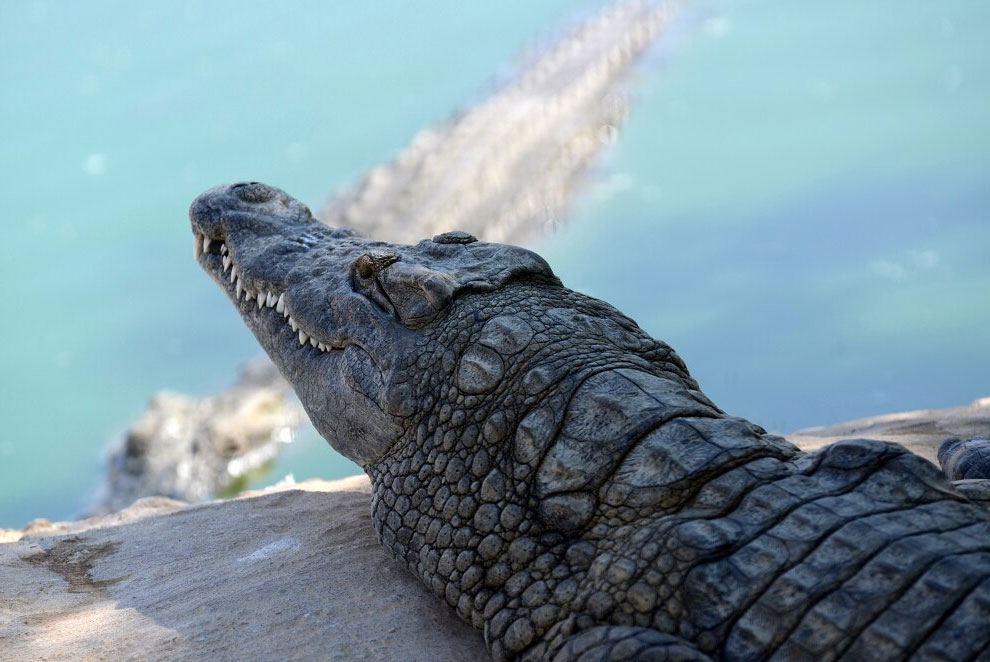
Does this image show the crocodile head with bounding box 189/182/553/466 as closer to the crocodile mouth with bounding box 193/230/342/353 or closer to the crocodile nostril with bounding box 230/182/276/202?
the crocodile mouth with bounding box 193/230/342/353

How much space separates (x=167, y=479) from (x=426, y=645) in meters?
5.61

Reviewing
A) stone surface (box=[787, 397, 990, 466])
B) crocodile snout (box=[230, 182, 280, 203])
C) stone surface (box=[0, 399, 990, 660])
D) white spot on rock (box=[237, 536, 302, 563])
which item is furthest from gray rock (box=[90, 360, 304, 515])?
stone surface (box=[787, 397, 990, 466])

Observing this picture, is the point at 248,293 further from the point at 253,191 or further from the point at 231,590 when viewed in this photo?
the point at 231,590

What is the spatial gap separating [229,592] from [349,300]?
3.50 feet

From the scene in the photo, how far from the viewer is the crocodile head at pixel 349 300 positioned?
3391 millimetres

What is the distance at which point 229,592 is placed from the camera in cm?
325

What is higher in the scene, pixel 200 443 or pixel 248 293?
pixel 200 443

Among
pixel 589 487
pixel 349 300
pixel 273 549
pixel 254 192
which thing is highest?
pixel 254 192

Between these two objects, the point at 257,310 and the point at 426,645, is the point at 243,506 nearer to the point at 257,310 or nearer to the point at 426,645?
the point at 257,310

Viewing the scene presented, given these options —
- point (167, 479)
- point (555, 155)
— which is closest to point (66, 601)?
point (167, 479)

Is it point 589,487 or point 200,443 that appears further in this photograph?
point 200,443

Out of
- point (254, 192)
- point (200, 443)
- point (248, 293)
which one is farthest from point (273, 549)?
point (200, 443)

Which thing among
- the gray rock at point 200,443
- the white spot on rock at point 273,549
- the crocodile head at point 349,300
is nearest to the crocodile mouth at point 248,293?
the crocodile head at point 349,300

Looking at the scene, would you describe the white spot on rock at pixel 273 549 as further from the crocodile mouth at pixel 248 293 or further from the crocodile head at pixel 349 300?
the crocodile mouth at pixel 248 293
